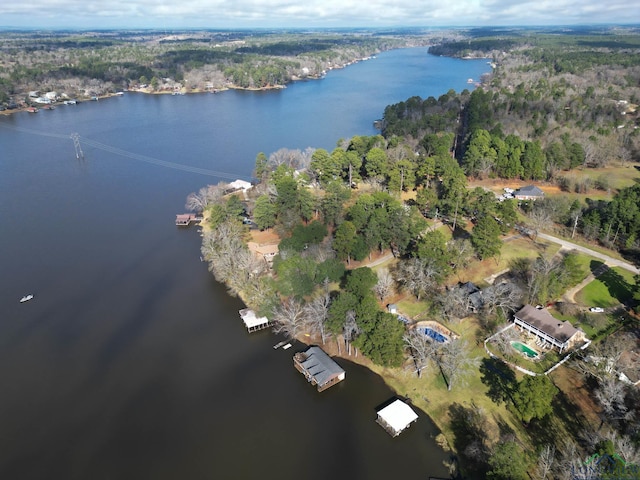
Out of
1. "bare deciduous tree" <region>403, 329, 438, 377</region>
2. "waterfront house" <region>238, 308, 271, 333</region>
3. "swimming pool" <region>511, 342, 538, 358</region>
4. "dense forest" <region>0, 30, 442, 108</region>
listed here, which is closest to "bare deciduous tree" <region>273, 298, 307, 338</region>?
"waterfront house" <region>238, 308, 271, 333</region>

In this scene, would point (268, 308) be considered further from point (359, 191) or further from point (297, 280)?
point (359, 191)

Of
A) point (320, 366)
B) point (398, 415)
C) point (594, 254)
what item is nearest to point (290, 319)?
point (320, 366)

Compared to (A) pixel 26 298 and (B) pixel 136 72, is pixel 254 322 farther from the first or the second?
(B) pixel 136 72

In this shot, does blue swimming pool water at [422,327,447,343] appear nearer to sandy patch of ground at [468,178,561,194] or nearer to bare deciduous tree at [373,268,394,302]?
bare deciduous tree at [373,268,394,302]

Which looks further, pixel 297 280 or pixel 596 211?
pixel 596 211

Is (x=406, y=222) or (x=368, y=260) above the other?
(x=406, y=222)

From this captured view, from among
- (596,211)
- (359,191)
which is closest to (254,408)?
(359,191)

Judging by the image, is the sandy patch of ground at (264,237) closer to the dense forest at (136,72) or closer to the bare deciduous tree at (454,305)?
the bare deciduous tree at (454,305)
